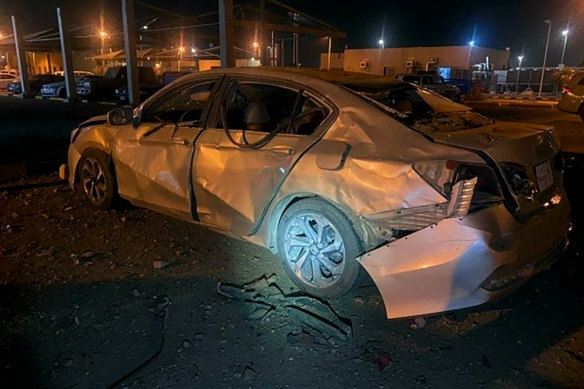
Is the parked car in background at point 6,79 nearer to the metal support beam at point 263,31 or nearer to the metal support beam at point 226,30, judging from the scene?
the metal support beam at point 263,31

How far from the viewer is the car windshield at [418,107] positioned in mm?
3322

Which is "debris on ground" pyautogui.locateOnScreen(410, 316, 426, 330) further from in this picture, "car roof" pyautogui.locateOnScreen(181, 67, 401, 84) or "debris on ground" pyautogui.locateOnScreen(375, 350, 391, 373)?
"car roof" pyautogui.locateOnScreen(181, 67, 401, 84)

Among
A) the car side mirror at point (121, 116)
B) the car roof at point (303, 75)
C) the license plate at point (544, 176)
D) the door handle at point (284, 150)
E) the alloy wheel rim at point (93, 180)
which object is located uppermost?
the car roof at point (303, 75)

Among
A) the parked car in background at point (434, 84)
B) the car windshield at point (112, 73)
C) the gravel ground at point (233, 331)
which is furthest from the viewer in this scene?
the car windshield at point (112, 73)

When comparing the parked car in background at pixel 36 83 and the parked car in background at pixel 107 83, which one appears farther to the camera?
the parked car in background at pixel 36 83

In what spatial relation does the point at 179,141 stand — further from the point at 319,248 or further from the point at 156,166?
the point at 319,248

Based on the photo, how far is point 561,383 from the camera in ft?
8.53

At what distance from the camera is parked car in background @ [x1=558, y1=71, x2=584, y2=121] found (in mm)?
14961

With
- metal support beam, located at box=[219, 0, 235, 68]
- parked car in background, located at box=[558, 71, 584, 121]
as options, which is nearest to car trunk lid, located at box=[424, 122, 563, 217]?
metal support beam, located at box=[219, 0, 235, 68]

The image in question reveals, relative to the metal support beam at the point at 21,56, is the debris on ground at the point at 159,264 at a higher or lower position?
lower

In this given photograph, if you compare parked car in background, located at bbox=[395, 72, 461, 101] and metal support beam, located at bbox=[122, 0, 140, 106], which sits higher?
metal support beam, located at bbox=[122, 0, 140, 106]

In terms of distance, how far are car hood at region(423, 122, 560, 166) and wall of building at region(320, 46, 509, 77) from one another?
40.3m

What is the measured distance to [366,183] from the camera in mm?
3057

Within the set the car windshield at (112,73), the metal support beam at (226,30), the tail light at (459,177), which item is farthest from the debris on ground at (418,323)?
the car windshield at (112,73)
